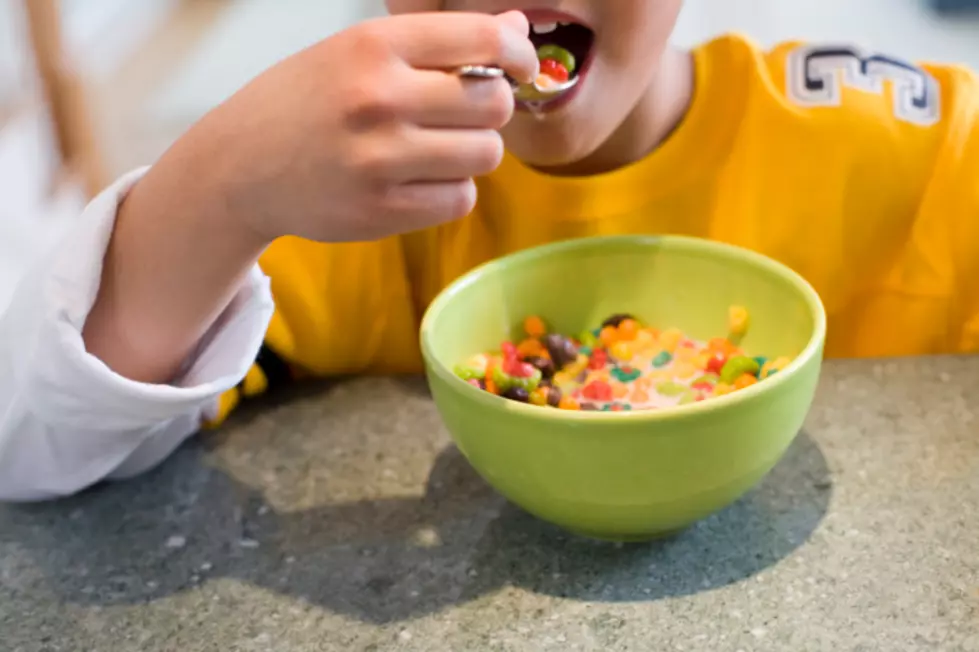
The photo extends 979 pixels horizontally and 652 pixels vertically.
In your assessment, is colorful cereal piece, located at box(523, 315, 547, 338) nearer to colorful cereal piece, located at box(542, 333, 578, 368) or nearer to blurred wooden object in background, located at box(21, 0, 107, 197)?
colorful cereal piece, located at box(542, 333, 578, 368)

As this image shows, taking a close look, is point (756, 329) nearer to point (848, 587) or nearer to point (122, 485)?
point (848, 587)

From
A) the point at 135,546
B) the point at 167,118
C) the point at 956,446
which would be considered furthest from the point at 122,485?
the point at 167,118

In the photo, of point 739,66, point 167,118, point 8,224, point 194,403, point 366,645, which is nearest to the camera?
point 366,645

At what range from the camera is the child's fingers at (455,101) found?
49 cm

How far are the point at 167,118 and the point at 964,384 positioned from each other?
2373 millimetres

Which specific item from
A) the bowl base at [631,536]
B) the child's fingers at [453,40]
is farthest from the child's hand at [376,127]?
the bowl base at [631,536]

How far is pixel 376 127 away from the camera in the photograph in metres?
0.49

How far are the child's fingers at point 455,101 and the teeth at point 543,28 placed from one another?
0.70 feet

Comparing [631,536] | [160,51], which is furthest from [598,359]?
[160,51]

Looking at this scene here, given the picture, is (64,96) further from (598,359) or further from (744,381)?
(744,381)

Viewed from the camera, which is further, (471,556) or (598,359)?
(598,359)

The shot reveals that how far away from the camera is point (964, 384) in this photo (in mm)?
701

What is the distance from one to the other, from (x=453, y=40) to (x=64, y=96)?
1927 mm

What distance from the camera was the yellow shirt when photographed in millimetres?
821
